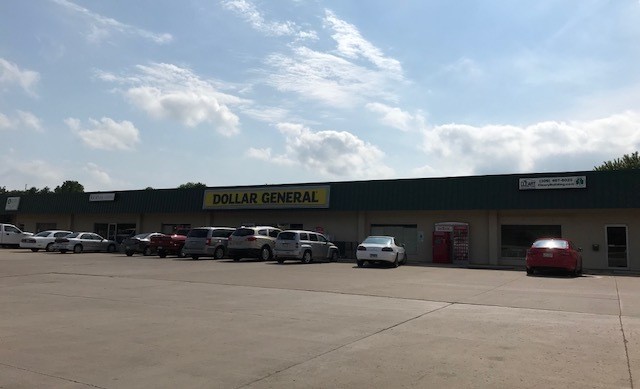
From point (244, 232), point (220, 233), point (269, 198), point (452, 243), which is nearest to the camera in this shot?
point (244, 232)

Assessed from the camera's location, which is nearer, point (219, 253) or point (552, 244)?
point (552, 244)

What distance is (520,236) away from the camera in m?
26.8

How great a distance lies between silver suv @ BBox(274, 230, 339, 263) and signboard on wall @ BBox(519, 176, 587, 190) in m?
10.7

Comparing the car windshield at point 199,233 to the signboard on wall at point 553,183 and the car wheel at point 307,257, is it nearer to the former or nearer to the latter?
the car wheel at point 307,257

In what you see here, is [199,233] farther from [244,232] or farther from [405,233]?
[405,233]

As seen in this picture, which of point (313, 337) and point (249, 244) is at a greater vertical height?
point (249, 244)

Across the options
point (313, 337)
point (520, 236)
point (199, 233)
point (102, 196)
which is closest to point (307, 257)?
point (199, 233)

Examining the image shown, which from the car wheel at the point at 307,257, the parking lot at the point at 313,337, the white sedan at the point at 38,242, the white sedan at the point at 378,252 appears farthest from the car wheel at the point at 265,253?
the white sedan at the point at 38,242

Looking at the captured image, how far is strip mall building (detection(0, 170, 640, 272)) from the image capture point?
79.4 feet

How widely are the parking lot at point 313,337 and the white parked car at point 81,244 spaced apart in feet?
67.1

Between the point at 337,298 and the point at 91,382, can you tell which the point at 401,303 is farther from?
the point at 91,382

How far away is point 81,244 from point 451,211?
24.0 m

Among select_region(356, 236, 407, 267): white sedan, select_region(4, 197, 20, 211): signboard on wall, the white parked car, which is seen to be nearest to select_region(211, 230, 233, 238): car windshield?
select_region(356, 236, 407, 267): white sedan

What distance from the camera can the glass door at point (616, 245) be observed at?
24250mm
